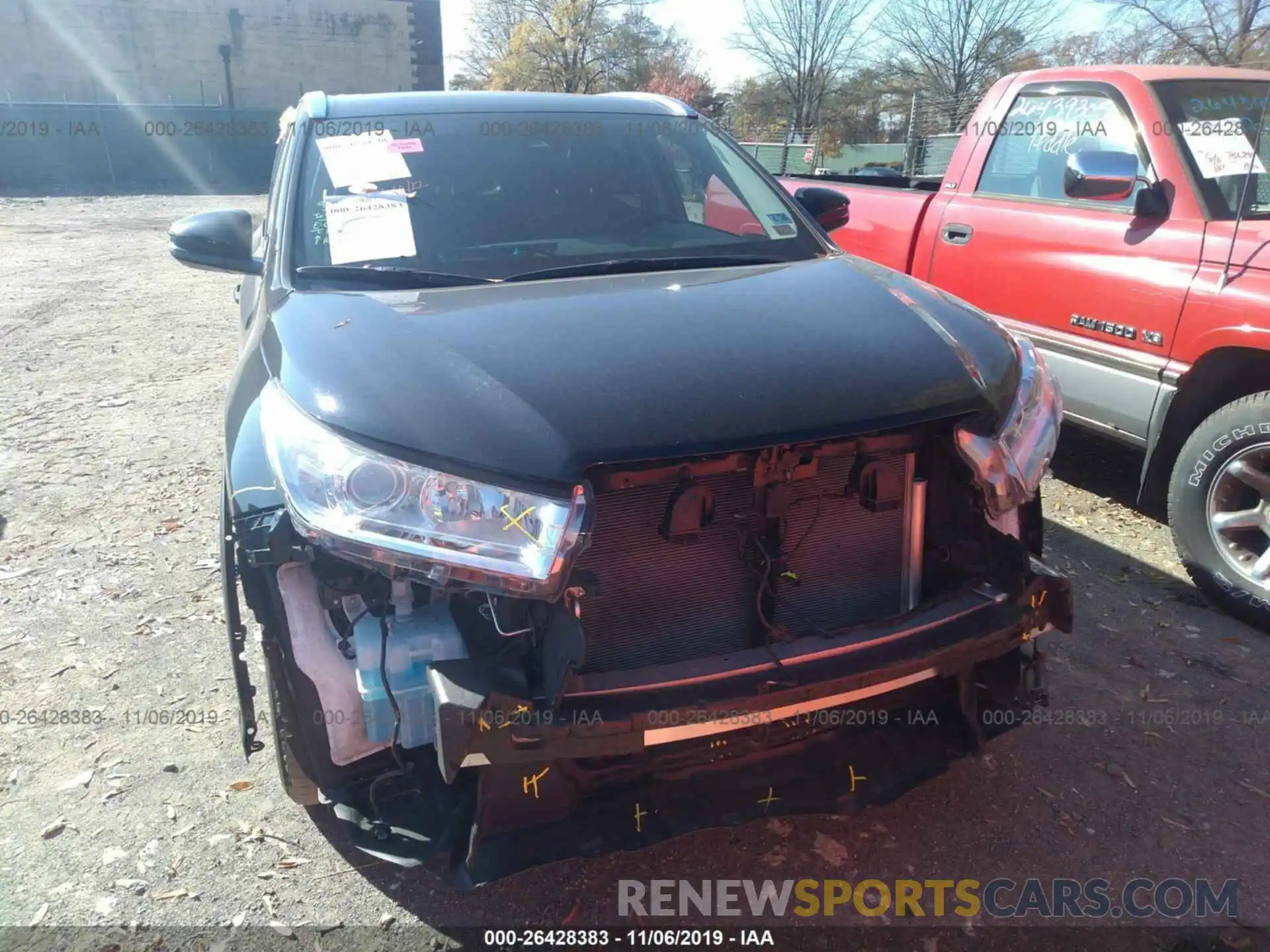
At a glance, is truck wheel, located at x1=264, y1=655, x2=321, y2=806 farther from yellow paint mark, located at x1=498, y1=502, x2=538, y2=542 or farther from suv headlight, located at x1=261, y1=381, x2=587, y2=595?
yellow paint mark, located at x1=498, y1=502, x2=538, y2=542

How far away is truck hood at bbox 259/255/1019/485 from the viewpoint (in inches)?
71.4

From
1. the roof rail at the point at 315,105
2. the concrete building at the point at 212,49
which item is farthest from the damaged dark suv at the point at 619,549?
the concrete building at the point at 212,49

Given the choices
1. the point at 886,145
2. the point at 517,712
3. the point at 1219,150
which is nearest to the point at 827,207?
the point at 1219,150

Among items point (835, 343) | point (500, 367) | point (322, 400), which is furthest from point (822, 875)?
point (322, 400)

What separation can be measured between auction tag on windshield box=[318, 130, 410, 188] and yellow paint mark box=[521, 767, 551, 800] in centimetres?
196

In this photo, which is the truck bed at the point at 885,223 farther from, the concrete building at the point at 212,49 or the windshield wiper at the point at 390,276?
the concrete building at the point at 212,49

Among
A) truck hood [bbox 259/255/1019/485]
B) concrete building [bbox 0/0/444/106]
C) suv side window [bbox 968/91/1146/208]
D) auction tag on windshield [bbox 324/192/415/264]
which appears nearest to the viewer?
truck hood [bbox 259/255/1019/485]

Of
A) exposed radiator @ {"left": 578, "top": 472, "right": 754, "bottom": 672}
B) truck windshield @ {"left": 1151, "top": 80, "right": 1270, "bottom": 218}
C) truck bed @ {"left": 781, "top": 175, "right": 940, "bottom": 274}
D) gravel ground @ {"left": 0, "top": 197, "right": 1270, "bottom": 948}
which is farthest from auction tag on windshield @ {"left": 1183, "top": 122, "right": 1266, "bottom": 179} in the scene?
exposed radiator @ {"left": 578, "top": 472, "right": 754, "bottom": 672}

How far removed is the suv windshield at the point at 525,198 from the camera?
272 centimetres

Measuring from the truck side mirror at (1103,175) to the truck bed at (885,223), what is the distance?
3.72 feet

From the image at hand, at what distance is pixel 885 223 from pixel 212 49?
44.9 m

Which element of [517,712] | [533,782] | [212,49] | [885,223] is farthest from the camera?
[212,49]

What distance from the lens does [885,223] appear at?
16.5 feet

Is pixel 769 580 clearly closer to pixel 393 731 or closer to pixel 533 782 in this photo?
pixel 533 782
